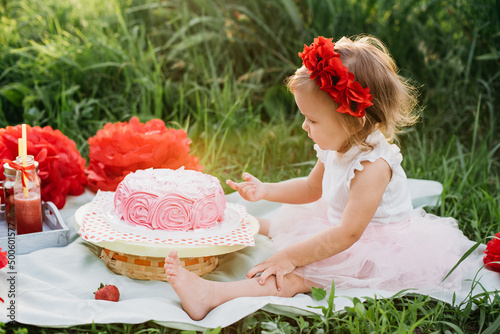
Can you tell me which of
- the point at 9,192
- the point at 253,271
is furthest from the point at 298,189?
the point at 9,192

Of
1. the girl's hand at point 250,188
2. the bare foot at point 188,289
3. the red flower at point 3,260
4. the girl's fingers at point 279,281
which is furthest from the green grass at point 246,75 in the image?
the red flower at point 3,260

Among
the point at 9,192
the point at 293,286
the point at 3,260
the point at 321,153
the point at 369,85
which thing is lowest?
the point at 293,286

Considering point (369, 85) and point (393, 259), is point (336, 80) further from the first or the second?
point (393, 259)

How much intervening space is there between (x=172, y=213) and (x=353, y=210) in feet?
2.09

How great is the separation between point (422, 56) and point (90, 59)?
220 centimetres

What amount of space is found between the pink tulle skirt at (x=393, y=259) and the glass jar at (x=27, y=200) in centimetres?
94

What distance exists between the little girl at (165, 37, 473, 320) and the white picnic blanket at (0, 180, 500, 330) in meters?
0.07

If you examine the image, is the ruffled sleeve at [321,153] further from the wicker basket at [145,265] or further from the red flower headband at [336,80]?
the wicker basket at [145,265]

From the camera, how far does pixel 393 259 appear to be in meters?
1.93

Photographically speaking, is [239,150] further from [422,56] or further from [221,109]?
[422,56]

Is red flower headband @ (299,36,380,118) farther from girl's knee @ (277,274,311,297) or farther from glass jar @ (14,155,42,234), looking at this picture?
glass jar @ (14,155,42,234)

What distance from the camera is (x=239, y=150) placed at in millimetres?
3207

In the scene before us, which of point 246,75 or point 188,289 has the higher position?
point 246,75

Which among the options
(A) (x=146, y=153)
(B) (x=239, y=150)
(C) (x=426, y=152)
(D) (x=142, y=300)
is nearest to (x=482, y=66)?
(C) (x=426, y=152)
